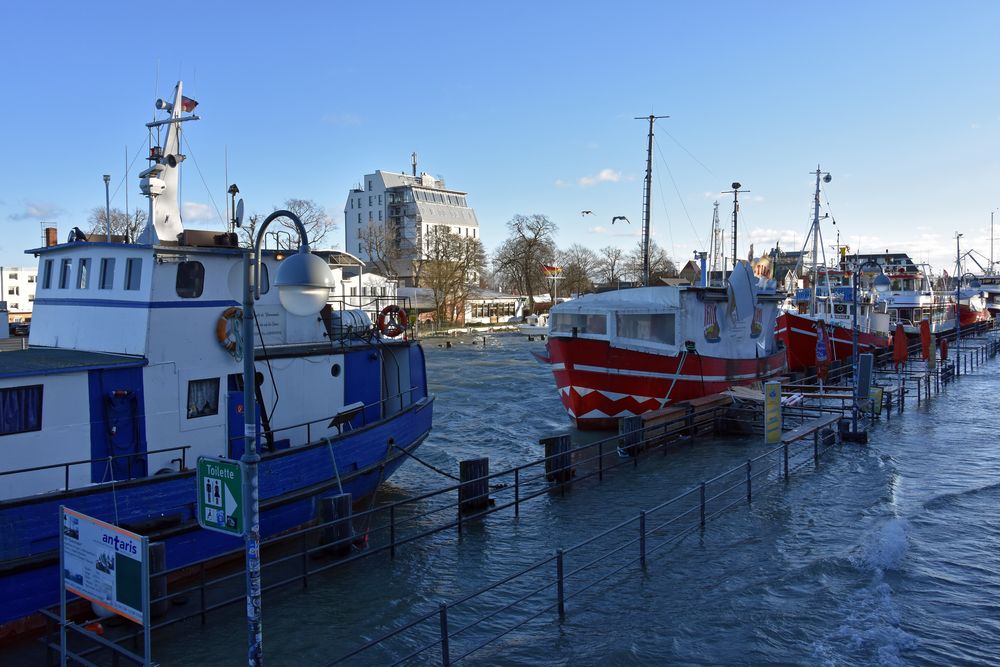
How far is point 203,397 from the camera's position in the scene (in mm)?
14828

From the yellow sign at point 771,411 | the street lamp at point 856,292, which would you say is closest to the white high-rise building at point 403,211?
the street lamp at point 856,292

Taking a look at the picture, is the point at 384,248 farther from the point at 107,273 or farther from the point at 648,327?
the point at 107,273

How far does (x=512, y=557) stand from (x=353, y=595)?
3314mm

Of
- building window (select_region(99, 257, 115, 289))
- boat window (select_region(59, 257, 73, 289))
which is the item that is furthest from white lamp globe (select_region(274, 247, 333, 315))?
boat window (select_region(59, 257, 73, 289))

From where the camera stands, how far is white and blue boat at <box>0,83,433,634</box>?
1225cm

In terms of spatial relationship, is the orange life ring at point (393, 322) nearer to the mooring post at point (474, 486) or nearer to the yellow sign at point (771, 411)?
the mooring post at point (474, 486)

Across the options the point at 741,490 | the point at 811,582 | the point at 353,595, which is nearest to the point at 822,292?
the point at 741,490

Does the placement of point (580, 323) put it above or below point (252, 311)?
below

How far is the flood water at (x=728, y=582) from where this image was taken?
36.4 ft

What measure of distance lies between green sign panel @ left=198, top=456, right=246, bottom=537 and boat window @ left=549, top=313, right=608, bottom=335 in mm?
21242

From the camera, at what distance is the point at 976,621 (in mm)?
11992

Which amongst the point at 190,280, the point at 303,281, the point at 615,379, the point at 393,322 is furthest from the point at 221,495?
the point at 615,379

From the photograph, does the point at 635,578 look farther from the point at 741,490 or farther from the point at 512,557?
the point at 741,490

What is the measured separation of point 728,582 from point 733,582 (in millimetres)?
85
